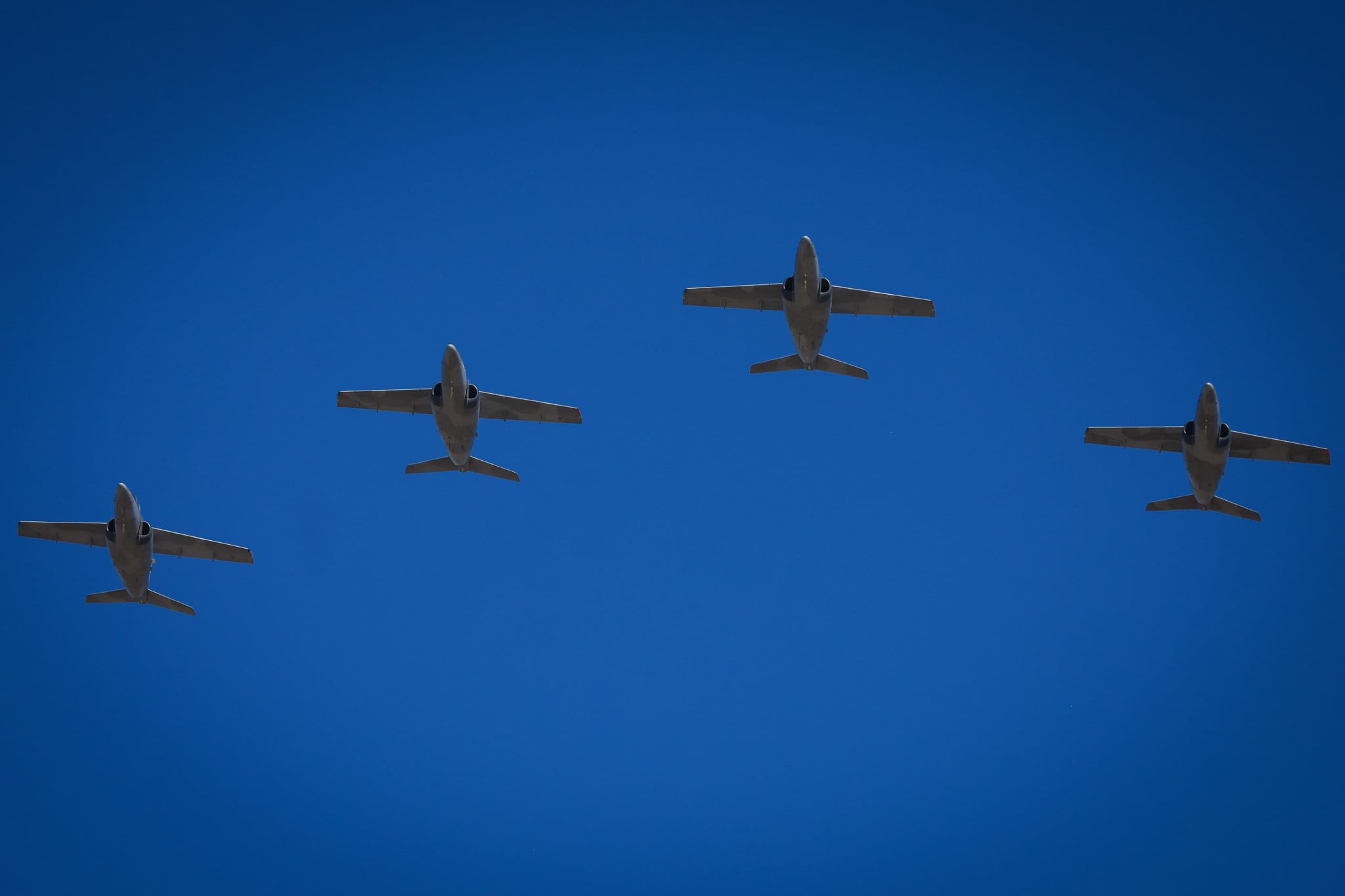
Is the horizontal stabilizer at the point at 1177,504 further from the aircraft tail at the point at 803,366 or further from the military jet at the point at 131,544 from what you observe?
the military jet at the point at 131,544

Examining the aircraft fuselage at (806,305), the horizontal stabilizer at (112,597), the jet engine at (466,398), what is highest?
the aircraft fuselage at (806,305)

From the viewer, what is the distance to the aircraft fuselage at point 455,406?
132ft

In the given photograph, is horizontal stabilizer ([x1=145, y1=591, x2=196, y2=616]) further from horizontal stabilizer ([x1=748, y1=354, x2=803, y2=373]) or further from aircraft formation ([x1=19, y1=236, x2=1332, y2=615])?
horizontal stabilizer ([x1=748, y1=354, x2=803, y2=373])

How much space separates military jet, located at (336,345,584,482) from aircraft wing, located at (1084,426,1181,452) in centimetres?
2086

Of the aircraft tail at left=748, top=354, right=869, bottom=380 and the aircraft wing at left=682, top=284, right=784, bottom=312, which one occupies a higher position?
the aircraft wing at left=682, top=284, right=784, bottom=312

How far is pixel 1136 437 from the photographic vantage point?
45.6 m

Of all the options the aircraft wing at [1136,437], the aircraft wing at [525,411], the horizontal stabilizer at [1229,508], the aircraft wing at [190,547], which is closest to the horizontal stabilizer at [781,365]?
the aircraft wing at [525,411]

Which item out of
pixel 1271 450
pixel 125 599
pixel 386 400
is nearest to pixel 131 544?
pixel 125 599

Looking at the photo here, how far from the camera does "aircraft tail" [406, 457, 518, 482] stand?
1761 inches

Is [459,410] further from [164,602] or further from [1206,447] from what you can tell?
[1206,447]

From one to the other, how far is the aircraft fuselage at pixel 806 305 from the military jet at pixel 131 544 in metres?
24.5

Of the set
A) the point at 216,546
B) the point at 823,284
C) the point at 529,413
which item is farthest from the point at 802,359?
the point at 216,546

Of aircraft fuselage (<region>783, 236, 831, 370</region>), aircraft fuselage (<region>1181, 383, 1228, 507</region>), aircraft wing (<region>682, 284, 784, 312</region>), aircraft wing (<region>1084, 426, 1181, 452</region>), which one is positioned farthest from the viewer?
aircraft wing (<region>1084, 426, 1181, 452</region>)

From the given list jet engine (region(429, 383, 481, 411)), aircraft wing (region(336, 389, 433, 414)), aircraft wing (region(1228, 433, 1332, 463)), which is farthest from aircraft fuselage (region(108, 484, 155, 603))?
aircraft wing (region(1228, 433, 1332, 463))
